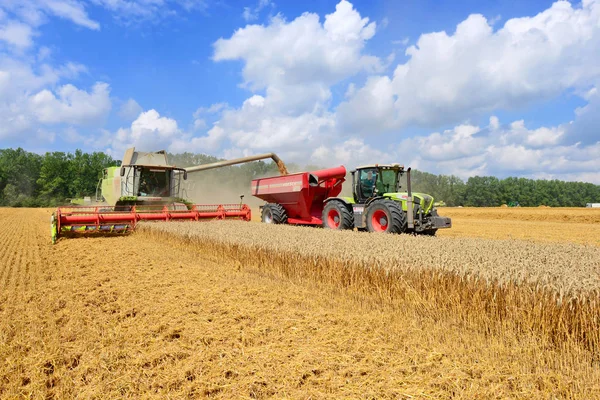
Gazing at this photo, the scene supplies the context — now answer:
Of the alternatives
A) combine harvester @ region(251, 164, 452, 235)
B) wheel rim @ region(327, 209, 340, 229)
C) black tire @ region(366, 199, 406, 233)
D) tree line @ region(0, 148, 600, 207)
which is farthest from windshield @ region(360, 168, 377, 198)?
tree line @ region(0, 148, 600, 207)

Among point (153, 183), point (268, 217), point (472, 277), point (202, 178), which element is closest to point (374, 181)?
point (268, 217)

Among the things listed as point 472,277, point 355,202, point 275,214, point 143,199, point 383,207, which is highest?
point 143,199

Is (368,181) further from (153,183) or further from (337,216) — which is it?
(153,183)

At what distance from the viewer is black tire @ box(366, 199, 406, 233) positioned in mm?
8617

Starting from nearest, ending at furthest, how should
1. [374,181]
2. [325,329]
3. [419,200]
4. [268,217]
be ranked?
[325,329]
[419,200]
[374,181]
[268,217]

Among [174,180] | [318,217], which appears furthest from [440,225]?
[174,180]

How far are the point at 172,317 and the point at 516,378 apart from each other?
2.92 meters

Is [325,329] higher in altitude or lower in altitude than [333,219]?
lower

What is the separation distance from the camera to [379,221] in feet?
30.9

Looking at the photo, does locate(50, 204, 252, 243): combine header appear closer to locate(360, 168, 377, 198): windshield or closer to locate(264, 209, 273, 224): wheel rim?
locate(264, 209, 273, 224): wheel rim

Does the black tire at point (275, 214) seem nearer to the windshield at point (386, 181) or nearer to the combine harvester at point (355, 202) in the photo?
the combine harvester at point (355, 202)

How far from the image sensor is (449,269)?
13.0 feet

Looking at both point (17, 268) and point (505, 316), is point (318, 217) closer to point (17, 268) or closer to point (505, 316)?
point (17, 268)

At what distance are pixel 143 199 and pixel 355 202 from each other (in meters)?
6.99
